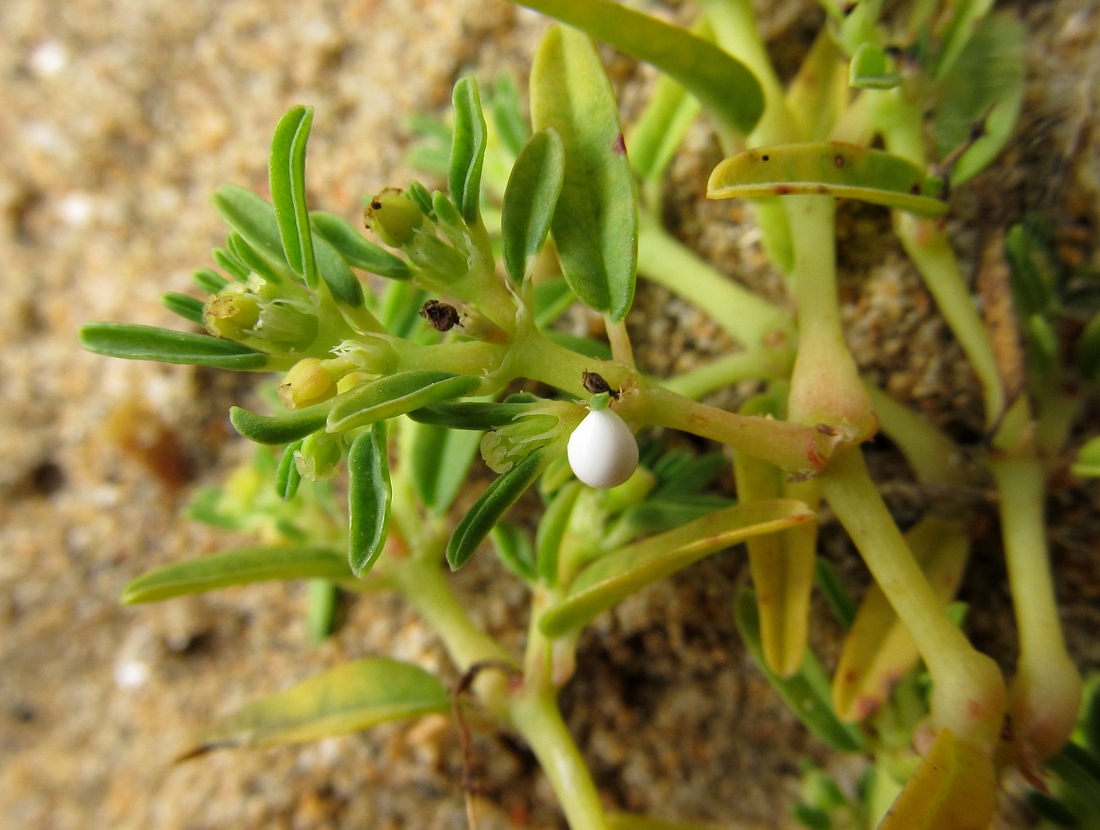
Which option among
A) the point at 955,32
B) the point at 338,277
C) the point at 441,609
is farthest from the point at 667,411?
the point at 955,32

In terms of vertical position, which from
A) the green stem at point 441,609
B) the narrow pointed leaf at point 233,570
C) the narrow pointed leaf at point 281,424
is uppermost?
the narrow pointed leaf at point 281,424

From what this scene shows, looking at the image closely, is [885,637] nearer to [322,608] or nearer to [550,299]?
[550,299]

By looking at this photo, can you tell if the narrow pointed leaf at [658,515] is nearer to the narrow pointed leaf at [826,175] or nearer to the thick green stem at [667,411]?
the thick green stem at [667,411]

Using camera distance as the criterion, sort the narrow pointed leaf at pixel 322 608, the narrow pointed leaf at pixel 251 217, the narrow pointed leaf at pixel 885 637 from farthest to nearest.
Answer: the narrow pointed leaf at pixel 322 608 → the narrow pointed leaf at pixel 885 637 → the narrow pointed leaf at pixel 251 217

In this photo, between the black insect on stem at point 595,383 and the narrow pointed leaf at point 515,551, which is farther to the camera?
the narrow pointed leaf at point 515,551

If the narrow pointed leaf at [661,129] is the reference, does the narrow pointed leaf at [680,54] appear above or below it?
above

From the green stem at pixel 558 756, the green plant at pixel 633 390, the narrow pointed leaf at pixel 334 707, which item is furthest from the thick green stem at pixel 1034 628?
the narrow pointed leaf at pixel 334 707

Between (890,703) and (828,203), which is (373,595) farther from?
(828,203)
